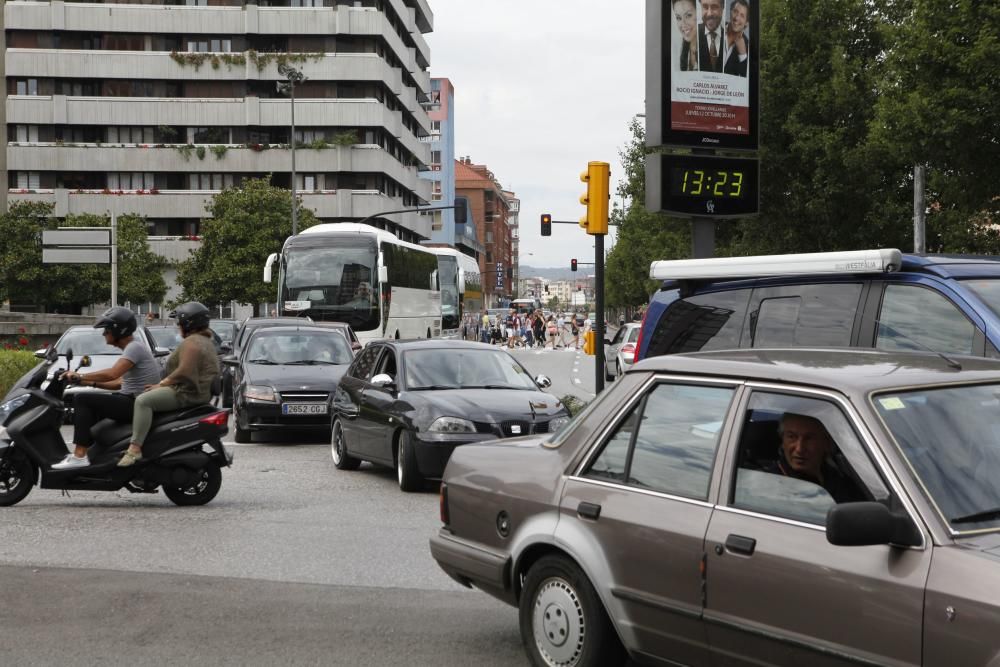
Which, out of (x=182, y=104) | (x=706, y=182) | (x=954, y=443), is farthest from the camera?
(x=182, y=104)

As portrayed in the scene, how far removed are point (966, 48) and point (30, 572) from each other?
629 inches

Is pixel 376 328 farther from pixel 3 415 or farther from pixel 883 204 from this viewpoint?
pixel 3 415

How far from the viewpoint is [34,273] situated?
67.3m

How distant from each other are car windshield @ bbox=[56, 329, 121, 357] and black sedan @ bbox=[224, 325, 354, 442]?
257cm

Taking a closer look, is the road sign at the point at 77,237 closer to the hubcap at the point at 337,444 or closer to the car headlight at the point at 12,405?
the hubcap at the point at 337,444

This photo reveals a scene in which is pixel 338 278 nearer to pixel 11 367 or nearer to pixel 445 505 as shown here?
pixel 11 367

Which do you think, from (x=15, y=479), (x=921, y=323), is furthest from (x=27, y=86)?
(x=921, y=323)

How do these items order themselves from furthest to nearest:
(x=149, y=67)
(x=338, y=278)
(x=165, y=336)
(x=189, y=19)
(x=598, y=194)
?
(x=189, y=19) → (x=149, y=67) → (x=338, y=278) → (x=165, y=336) → (x=598, y=194)

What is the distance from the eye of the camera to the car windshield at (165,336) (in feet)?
87.8

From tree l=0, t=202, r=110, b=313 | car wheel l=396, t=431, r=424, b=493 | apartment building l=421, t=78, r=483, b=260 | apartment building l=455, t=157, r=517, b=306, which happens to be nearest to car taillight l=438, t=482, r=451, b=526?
car wheel l=396, t=431, r=424, b=493

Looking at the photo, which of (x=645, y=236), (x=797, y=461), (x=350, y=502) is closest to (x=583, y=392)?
(x=350, y=502)

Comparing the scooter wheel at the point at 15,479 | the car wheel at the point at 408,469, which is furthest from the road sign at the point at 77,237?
the scooter wheel at the point at 15,479

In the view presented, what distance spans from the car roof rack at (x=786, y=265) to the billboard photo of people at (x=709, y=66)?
9.36m

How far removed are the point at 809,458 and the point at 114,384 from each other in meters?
7.64
